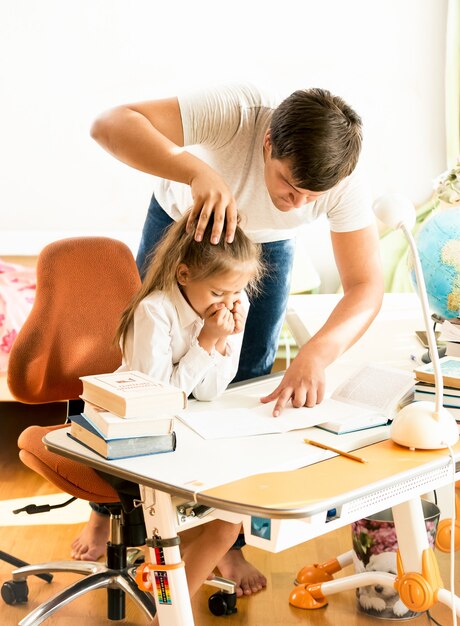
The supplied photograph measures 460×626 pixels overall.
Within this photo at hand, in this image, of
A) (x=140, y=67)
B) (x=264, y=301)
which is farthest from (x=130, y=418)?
(x=140, y=67)

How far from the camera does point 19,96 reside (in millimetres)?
4469

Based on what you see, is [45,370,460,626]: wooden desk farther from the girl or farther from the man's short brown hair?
the man's short brown hair

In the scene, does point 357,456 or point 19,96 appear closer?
point 357,456

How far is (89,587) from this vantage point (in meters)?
2.08

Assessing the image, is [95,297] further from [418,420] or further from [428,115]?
[428,115]

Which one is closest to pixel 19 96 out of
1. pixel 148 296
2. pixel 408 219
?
pixel 148 296

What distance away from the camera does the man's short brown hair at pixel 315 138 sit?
1674mm

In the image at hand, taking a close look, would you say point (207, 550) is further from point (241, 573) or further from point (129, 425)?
point (241, 573)

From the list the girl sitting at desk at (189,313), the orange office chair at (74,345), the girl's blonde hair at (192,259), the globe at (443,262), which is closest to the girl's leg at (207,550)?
the girl sitting at desk at (189,313)

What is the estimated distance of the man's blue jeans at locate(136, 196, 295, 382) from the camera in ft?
7.41

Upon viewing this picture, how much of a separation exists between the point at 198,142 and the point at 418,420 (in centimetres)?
Answer: 80

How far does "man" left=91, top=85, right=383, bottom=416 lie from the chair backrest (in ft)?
0.40

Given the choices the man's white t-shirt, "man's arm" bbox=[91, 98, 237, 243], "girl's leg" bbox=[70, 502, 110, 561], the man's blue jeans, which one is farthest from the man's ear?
"girl's leg" bbox=[70, 502, 110, 561]

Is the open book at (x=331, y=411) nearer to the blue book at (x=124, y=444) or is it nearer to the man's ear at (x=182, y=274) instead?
the blue book at (x=124, y=444)
